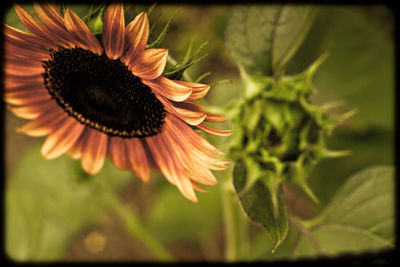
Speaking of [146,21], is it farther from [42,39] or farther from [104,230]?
[104,230]

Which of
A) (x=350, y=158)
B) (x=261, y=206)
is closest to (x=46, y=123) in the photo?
(x=261, y=206)

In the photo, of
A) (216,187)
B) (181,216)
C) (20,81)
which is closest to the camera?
(20,81)

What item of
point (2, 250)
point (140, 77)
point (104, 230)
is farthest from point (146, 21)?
point (104, 230)

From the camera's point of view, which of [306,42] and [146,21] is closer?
[146,21]

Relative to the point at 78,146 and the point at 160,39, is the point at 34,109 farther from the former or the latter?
the point at 160,39

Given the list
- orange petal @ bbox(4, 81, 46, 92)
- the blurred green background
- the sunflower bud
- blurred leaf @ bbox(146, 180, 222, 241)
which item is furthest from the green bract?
blurred leaf @ bbox(146, 180, 222, 241)

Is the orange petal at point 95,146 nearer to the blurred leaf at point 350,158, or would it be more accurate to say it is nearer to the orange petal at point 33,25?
the orange petal at point 33,25

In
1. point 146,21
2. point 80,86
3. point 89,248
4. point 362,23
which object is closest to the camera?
point 146,21
